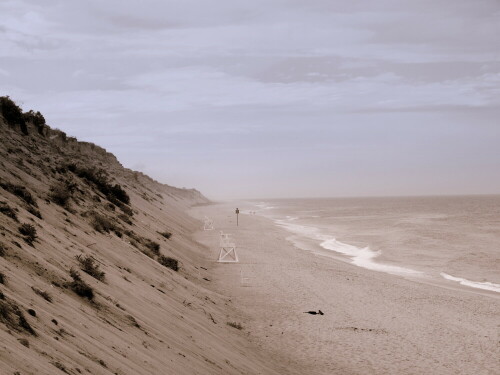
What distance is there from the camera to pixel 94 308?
10.4 m

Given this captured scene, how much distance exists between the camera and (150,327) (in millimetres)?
11109

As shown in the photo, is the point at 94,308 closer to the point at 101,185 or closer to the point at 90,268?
the point at 90,268

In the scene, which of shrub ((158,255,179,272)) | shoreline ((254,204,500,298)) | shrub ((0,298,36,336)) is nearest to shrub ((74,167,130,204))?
shrub ((158,255,179,272))

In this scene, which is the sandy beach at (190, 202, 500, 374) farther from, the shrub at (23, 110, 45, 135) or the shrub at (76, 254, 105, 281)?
the shrub at (23, 110, 45, 135)

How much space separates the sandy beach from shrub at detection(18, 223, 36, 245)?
697cm

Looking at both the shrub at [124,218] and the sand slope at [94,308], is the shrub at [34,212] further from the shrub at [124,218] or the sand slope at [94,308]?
the shrub at [124,218]

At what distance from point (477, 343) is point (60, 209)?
15047mm

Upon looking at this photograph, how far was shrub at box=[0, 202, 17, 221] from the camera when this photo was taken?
42.4 ft

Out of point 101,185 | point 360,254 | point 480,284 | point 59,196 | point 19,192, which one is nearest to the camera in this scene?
point 19,192

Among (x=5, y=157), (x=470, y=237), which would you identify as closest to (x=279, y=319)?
(x=5, y=157)

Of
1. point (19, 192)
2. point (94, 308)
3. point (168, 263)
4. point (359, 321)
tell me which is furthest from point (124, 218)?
point (94, 308)

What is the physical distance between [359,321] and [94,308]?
1026cm

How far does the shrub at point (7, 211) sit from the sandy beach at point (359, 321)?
771cm

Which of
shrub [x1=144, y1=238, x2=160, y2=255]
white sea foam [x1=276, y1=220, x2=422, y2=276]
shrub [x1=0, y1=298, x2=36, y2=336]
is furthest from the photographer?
white sea foam [x1=276, y1=220, x2=422, y2=276]
